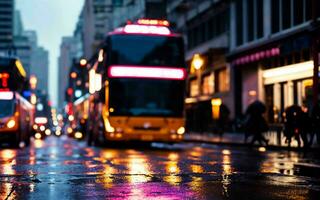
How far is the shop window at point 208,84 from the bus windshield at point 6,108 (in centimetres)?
2847

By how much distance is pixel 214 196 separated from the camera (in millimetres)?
9195

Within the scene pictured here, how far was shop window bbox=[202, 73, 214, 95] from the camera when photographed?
5631 cm

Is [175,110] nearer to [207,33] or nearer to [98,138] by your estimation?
[98,138]

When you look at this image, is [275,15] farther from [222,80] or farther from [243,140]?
[222,80]

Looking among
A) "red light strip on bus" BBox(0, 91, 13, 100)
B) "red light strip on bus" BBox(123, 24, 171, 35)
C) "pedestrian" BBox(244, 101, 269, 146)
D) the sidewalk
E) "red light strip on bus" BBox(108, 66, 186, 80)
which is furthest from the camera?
"red light strip on bus" BBox(0, 91, 13, 100)

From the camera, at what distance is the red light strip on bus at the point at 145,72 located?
25203 millimetres

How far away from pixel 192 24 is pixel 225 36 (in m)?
10.8

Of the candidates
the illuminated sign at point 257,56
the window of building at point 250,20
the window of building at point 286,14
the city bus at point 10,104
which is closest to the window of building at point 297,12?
the window of building at point 286,14

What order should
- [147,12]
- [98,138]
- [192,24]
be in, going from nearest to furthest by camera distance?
[98,138] → [192,24] → [147,12]

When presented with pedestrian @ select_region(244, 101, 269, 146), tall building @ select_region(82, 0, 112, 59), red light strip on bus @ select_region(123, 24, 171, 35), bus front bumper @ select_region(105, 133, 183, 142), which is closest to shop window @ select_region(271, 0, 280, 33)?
pedestrian @ select_region(244, 101, 269, 146)

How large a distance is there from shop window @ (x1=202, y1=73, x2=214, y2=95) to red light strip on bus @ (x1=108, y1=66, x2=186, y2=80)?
3100cm

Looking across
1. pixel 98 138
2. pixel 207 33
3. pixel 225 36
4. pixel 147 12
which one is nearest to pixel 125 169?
pixel 98 138

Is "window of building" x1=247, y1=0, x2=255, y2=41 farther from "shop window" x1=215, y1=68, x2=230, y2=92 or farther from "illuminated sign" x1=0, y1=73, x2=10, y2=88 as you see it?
"illuminated sign" x1=0, y1=73, x2=10, y2=88

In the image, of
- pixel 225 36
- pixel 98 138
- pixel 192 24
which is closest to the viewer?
pixel 98 138
